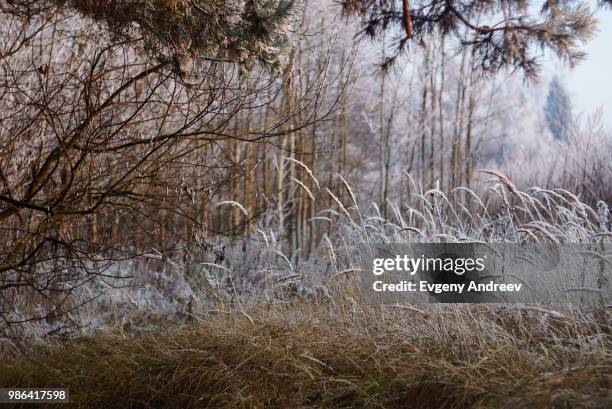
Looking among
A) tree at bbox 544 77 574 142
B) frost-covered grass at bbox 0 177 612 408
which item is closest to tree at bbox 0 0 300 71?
frost-covered grass at bbox 0 177 612 408

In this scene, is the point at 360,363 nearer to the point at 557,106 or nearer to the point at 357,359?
the point at 357,359

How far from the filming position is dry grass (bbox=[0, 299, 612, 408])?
106 inches

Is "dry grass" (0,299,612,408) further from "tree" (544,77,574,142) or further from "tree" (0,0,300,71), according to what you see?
"tree" (544,77,574,142)

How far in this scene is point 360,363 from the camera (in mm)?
3184

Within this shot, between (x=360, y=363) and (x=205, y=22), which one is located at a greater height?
(x=205, y=22)

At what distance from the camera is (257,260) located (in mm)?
6895

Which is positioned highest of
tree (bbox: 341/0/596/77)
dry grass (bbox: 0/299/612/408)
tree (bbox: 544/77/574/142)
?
tree (bbox: 544/77/574/142)

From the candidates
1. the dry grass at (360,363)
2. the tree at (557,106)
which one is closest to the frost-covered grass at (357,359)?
the dry grass at (360,363)

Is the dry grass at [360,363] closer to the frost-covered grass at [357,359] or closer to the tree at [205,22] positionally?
the frost-covered grass at [357,359]

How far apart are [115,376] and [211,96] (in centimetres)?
173

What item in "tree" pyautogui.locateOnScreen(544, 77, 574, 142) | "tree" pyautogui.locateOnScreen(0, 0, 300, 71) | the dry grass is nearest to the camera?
the dry grass

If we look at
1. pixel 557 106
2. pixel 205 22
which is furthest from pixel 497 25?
pixel 557 106

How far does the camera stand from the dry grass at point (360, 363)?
2705 millimetres

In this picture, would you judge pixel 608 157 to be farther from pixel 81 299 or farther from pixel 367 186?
pixel 367 186
